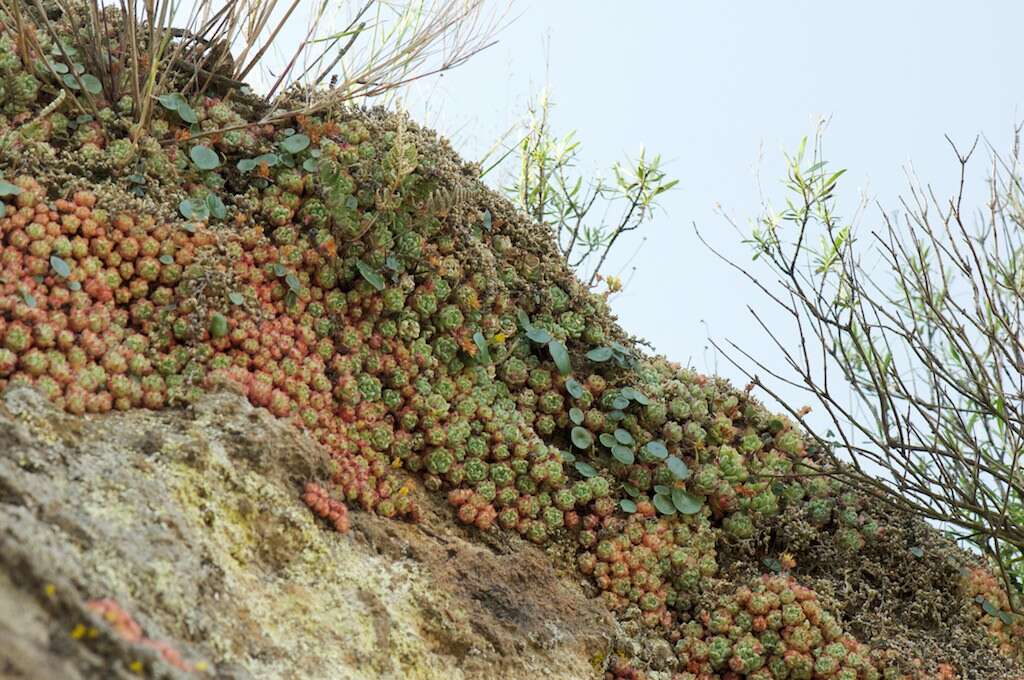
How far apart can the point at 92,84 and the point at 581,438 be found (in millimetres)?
2593

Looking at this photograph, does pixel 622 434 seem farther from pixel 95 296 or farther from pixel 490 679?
pixel 95 296

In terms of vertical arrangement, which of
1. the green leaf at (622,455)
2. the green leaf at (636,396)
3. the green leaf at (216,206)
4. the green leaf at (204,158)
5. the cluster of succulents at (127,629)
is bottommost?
the cluster of succulents at (127,629)

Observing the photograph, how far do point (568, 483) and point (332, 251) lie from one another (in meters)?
1.43

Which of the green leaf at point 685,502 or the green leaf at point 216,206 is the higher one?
the green leaf at point 685,502

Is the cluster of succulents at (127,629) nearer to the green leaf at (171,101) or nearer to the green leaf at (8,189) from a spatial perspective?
the green leaf at (8,189)

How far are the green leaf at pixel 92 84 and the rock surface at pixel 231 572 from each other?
1617mm

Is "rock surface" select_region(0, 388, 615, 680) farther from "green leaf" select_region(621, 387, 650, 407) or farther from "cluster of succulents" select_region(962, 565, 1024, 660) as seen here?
"cluster of succulents" select_region(962, 565, 1024, 660)

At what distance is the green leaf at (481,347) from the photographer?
4961 mm

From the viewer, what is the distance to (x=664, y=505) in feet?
16.3

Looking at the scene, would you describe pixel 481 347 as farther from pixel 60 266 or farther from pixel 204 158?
pixel 60 266

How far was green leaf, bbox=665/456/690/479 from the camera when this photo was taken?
4996mm

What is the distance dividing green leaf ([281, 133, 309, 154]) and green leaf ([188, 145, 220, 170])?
305 mm

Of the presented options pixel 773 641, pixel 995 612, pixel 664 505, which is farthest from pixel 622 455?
pixel 995 612

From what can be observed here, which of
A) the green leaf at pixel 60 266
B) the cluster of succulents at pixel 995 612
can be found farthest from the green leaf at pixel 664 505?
the green leaf at pixel 60 266
